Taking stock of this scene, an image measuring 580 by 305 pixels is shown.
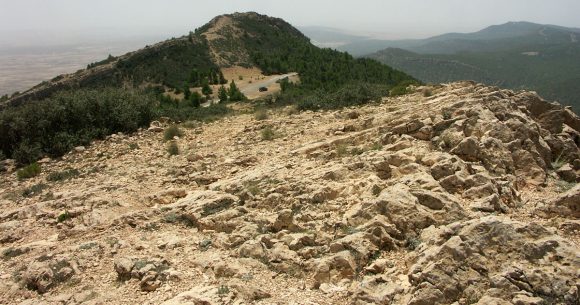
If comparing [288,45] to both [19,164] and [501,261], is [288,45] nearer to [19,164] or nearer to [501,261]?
[19,164]

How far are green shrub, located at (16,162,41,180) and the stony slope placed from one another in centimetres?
76

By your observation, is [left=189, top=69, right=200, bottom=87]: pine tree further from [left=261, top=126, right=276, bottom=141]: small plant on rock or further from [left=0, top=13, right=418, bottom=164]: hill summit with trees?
[left=261, top=126, right=276, bottom=141]: small plant on rock

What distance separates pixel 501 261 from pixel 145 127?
1539cm

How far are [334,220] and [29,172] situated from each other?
1104cm

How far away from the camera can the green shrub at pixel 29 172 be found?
13.6 meters

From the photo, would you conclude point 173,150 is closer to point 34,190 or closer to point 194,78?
point 34,190

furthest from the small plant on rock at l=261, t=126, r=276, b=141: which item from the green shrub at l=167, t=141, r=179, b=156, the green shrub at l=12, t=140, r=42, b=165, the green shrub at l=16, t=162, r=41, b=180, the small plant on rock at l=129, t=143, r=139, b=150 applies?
the green shrub at l=12, t=140, r=42, b=165

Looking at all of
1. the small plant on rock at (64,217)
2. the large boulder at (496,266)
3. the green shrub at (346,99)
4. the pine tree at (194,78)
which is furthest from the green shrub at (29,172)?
the pine tree at (194,78)

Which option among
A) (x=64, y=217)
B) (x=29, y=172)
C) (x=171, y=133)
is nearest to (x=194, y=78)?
(x=171, y=133)

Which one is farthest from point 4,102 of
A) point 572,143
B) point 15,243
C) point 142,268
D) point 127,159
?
point 572,143

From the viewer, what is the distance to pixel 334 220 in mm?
7809

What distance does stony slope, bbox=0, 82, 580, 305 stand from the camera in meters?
5.85

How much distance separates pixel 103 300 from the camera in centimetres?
660

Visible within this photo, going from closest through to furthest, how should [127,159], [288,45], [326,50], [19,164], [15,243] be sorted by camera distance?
1. [15,243]
2. [127,159]
3. [19,164]
4. [326,50]
5. [288,45]
